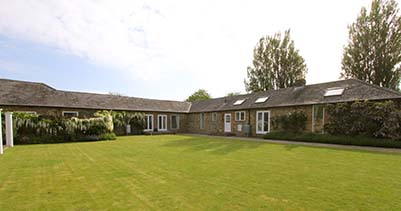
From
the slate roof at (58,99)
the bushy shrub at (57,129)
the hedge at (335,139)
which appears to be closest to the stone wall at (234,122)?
the hedge at (335,139)

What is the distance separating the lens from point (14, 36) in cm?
1070

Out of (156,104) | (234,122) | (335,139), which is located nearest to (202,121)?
(234,122)

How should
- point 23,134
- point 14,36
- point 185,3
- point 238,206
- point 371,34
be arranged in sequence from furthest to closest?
point 371,34 → point 23,134 → point 14,36 → point 185,3 → point 238,206

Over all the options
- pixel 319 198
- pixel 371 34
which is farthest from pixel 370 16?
pixel 319 198

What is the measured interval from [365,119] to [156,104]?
18806 mm

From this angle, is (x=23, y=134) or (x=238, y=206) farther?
(x=23, y=134)

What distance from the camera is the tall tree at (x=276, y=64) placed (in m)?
28.2

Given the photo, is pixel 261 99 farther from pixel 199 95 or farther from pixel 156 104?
pixel 199 95

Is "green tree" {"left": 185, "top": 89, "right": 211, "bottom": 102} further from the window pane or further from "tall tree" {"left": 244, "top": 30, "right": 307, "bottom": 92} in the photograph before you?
the window pane

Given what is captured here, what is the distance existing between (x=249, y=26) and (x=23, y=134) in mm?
15595

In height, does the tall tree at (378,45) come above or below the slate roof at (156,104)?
above

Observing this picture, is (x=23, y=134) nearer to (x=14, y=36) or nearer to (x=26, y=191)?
(x=14, y=36)

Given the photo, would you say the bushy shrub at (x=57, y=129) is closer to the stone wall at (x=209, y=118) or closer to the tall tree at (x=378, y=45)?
the stone wall at (x=209, y=118)

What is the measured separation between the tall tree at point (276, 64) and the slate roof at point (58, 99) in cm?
1511
